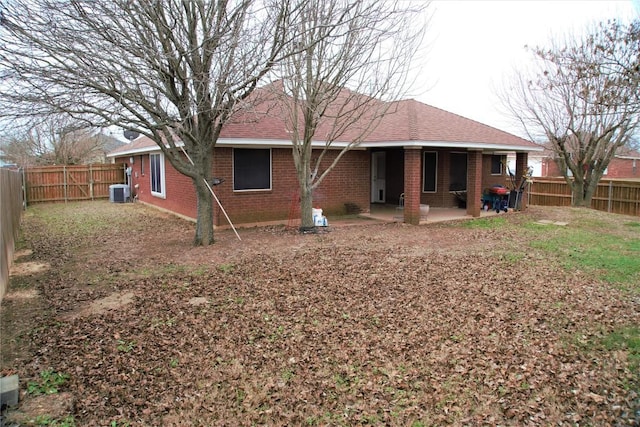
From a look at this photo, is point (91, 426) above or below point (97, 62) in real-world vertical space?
below

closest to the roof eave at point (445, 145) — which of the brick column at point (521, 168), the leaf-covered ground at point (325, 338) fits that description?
the brick column at point (521, 168)

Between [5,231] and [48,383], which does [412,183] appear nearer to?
[5,231]

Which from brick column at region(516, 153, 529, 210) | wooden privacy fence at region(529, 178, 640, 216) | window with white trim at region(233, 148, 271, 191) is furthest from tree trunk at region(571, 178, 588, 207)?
window with white trim at region(233, 148, 271, 191)

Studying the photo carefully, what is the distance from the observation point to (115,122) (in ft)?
26.6

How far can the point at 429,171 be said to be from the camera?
17.0m

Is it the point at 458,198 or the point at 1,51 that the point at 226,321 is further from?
the point at 458,198

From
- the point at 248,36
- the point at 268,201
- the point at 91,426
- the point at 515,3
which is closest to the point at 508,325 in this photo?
the point at 91,426

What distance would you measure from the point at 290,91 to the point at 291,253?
429 cm

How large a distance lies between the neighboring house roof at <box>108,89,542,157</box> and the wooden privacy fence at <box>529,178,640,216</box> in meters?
7.00

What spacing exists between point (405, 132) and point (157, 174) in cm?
1008

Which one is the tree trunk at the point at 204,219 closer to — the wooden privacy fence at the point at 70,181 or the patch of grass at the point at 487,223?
the patch of grass at the point at 487,223

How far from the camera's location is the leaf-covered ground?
374cm

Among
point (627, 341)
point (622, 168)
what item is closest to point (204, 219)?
point (627, 341)

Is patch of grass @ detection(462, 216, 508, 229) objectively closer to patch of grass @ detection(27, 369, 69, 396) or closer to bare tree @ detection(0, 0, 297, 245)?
bare tree @ detection(0, 0, 297, 245)
